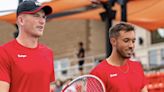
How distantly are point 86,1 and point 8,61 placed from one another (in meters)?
6.97

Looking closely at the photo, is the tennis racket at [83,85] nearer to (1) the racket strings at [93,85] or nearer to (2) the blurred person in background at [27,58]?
(1) the racket strings at [93,85]

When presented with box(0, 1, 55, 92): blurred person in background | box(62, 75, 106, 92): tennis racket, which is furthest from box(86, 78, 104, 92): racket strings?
box(0, 1, 55, 92): blurred person in background

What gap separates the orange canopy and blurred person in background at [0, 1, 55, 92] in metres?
6.70

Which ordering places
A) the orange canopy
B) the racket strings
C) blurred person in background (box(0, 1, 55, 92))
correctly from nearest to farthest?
blurred person in background (box(0, 1, 55, 92)), the racket strings, the orange canopy

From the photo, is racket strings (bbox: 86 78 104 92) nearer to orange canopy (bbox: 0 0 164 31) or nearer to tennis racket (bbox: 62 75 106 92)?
tennis racket (bbox: 62 75 106 92)

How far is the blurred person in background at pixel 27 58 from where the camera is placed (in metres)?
4.33

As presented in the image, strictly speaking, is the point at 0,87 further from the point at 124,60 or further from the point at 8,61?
the point at 124,60

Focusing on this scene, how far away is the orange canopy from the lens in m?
11.4

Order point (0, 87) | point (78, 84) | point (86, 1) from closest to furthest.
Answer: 1. point (0, 87)
2. point (78, 84)
3. point (86, 1)

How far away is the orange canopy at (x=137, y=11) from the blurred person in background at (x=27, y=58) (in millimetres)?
6703

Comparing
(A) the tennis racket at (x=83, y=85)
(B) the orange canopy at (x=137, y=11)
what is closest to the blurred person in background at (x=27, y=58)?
(A) the tennis racket at (x=83, y=85)

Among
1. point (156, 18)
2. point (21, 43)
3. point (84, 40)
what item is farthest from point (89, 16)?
point (84, 40)

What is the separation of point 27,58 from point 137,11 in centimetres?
781

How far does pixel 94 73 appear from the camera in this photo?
5.22 metres
